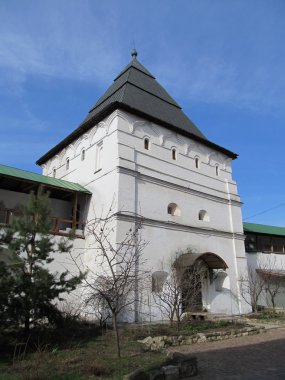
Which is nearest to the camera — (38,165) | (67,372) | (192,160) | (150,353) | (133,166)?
(67,372)

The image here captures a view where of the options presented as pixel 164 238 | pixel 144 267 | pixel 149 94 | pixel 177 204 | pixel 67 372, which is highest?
pixel 149 94

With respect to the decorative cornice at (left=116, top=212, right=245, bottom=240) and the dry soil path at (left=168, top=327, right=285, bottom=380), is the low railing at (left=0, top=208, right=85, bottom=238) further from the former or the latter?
the dry soil path at (left=168, top=327, right=285, bottom=380)

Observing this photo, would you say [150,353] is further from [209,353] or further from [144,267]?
[144,267]

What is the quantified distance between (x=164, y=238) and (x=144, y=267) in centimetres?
190

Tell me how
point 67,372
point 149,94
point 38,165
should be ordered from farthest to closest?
point 38,165 < point 149,94 < point 67,372

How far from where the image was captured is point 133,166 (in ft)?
52.9

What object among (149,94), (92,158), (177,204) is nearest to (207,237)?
(177,204)

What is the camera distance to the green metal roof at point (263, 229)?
24.4 m

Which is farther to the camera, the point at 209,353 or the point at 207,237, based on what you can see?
the point at 207,237

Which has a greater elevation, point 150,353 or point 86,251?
point 86,251

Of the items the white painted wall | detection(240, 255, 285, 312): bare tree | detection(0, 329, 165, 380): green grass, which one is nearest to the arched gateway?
the white painted wall

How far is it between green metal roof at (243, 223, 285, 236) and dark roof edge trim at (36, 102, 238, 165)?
5.84 metres

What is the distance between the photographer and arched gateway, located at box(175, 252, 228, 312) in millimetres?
14609

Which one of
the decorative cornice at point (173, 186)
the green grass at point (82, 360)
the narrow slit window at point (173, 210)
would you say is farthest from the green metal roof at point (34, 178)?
the green grass at point (82, 360)
